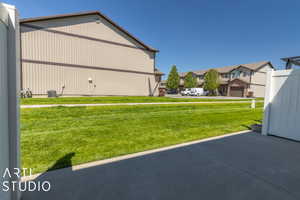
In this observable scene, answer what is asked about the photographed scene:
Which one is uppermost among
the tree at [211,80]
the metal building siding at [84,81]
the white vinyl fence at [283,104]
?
the tree at [211,80]

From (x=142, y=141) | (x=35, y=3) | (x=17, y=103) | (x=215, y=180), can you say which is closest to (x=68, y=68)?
(x=35, y=3)

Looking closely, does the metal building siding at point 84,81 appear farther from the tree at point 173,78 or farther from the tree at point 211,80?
the tree at point 211,80

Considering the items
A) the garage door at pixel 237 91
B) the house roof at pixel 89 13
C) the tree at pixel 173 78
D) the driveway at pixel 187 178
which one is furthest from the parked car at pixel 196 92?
the driveway at pixel 187 178

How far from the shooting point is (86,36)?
16.4m

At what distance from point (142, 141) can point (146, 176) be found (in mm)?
1687

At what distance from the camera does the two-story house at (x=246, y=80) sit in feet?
109

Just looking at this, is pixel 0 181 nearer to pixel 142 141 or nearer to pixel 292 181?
pixel 142 141

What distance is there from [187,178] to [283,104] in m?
4.17

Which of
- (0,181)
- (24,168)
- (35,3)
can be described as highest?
(35,3)

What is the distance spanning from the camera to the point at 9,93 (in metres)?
1.53

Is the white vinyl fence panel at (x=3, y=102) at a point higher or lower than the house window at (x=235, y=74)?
lower

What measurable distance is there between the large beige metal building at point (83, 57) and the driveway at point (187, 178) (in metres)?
15.4

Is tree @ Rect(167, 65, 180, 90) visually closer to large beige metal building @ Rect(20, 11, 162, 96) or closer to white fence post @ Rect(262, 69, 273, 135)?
large beige metal building @ Rect(20, 11, 162, 96)

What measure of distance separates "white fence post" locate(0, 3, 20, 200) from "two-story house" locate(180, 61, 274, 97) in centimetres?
3843
